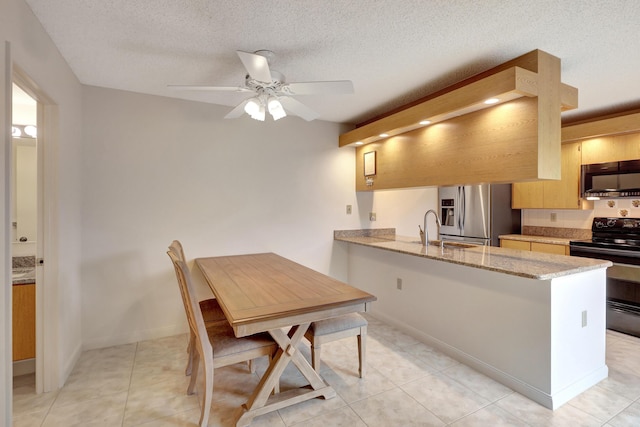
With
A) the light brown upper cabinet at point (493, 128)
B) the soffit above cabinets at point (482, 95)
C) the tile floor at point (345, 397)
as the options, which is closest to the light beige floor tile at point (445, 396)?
the tile floor at point (345, 397)

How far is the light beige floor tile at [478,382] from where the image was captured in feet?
6.87

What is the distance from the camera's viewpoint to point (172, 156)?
3.08 m

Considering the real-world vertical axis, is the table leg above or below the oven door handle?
below

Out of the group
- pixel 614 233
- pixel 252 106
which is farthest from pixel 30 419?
pixel 614 233

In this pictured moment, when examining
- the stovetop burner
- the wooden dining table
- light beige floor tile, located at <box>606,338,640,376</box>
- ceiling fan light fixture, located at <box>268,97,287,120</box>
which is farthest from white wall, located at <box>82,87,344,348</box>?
the stovetop burner

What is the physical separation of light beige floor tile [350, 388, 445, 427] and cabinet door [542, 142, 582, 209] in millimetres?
3297

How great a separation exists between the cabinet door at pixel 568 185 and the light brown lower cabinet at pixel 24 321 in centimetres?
534

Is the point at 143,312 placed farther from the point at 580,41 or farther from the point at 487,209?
the point at 487,209

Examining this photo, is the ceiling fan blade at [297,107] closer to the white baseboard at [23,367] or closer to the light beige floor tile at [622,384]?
the white baseboard at [23,367]

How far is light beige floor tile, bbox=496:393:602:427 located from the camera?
181 cm

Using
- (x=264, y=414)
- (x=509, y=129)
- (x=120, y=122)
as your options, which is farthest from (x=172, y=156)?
(x=509, y=129)

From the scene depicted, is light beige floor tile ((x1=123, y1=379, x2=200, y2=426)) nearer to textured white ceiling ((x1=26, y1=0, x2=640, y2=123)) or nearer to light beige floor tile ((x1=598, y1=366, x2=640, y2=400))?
textured white ceiling ((x1=26, y1=0, x2=640, y2=123))

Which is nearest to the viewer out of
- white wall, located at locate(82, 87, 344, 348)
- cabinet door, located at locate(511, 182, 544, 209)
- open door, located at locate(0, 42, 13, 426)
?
open door, located at locate(0, 42, 13, 426)

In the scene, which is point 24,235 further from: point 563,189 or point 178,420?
point 563,189
